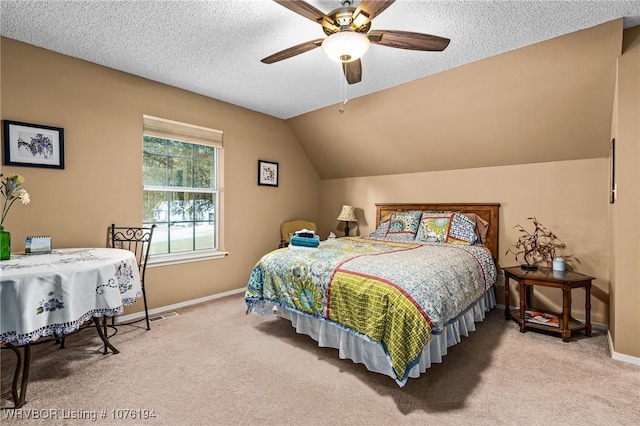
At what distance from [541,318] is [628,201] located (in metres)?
1.22

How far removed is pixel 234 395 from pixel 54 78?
2949mm

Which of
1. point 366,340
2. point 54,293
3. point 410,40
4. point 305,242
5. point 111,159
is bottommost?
point 366,340

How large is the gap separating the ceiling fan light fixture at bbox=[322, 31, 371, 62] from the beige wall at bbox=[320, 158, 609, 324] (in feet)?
8.51

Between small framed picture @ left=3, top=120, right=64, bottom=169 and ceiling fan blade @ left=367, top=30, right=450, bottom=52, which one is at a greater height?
ceiling fan blade @ left=367, top=30, right=450, bottom=52

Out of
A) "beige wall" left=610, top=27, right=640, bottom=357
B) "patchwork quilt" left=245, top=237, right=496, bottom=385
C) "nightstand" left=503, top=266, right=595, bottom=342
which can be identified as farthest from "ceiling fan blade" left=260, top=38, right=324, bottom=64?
"nightstand" left=503, top=266, right=595, bottom=342

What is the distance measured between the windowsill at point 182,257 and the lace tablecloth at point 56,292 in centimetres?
114

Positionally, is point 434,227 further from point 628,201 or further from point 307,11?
point 307,11

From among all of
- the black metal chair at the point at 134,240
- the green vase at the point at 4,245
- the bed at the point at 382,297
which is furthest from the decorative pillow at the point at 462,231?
the green vase at the point at 4,245

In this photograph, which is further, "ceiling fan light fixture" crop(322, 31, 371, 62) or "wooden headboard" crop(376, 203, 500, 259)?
"wooden headboard" crop(376, 203, 500, 259)

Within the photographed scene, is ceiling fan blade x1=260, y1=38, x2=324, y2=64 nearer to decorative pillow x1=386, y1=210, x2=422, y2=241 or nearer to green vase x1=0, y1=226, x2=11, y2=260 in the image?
green vase x1=0, y1=226, x2=11, y2=260

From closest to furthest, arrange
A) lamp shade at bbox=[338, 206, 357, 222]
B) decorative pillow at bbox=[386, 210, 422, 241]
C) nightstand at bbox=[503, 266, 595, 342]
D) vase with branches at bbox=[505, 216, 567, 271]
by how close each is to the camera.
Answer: nightstand at bbox=[503, 266, 595, 342]
vase with branches at bbox=[505, 216, 567, 271]
decorative pillow at bbox=[386, 210, 422, 241]
lamp shade at bbox=[338, 206, 357, 222]

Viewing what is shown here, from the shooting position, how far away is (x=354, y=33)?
1.75 metres

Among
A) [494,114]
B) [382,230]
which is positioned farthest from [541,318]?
[494,114]

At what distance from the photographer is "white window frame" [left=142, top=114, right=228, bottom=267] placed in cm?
A: 336
